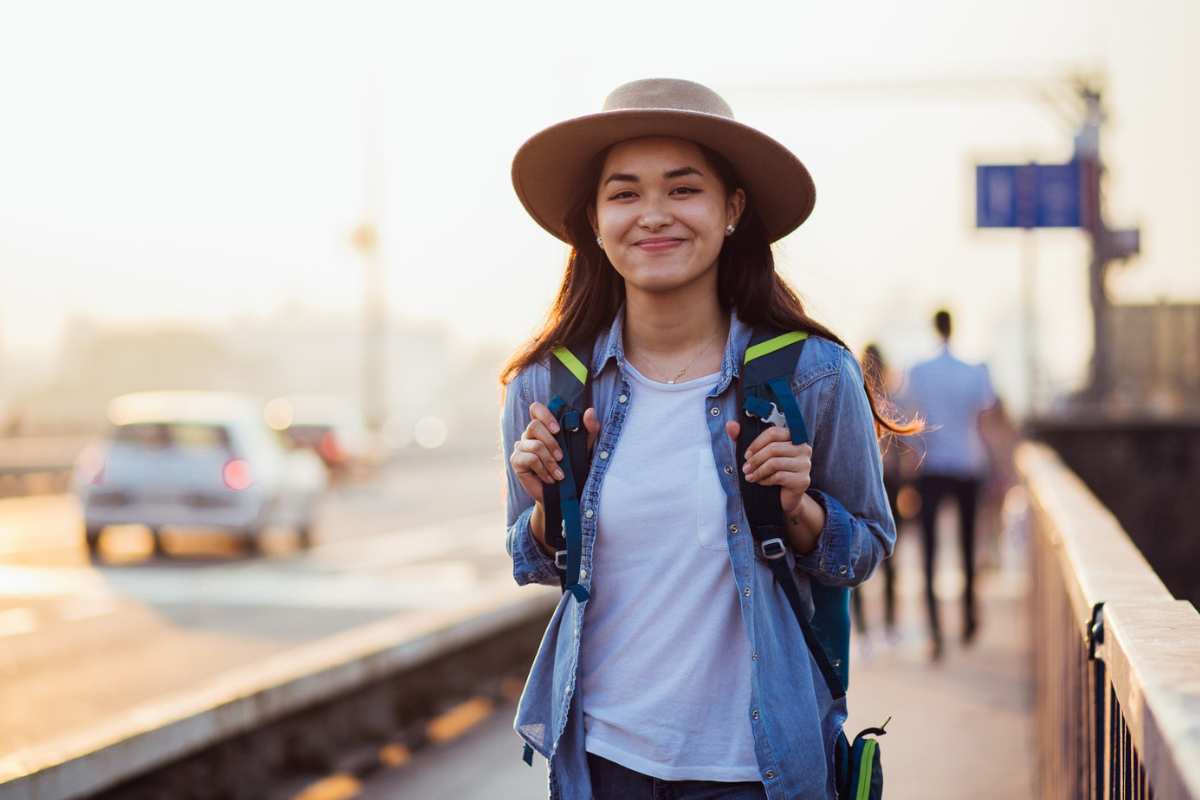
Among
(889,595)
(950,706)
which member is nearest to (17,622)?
(889,595)

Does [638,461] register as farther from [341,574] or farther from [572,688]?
[341,574]

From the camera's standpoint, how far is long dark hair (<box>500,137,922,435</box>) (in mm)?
3023

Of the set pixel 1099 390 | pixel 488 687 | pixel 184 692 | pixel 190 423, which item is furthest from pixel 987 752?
pixel 1099 390

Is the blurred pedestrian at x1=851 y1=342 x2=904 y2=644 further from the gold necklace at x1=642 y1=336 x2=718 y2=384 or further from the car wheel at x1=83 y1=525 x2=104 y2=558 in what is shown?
the car wheel at x1=83 y1=525 x2=104 y2=558

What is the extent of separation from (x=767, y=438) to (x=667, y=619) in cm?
35

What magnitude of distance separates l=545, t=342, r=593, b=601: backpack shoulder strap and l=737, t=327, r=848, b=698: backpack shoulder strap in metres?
0.28

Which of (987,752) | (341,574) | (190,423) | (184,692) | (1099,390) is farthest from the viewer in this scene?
(1099,390)

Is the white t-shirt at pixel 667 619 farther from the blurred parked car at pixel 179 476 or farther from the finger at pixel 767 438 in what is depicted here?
the blurred parked car at pixel 179 476

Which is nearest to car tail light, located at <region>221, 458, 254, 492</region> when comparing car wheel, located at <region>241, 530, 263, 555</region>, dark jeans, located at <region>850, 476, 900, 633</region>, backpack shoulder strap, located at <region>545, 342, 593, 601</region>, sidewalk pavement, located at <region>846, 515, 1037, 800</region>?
car wheel, located at <region>241, 530, 263, 555</region>

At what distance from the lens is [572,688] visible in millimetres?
2865

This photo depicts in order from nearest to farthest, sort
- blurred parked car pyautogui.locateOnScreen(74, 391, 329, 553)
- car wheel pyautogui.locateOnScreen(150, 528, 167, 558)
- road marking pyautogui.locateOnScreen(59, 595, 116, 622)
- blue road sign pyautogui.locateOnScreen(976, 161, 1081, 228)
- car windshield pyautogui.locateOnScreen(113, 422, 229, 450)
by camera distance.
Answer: road marking pyautogui.locateOnScreen(59, 595, 116, 622) < blurred parked car pyautogui.locateOnScreen(74, 391, 329, 553) < car windshield pyautogui.locateOnScreen(113, 422, 229, 450) < car wheel pyautogui.locateOnScreen(150, 528, 167, 558) < blue road sign pyautogui.locateOnScreen(976, 161, 1081, 228)

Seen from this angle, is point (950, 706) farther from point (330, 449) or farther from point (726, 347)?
point (330, 449)

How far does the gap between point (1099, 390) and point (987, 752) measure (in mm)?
14945

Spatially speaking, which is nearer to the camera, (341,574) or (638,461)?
(638,461)
